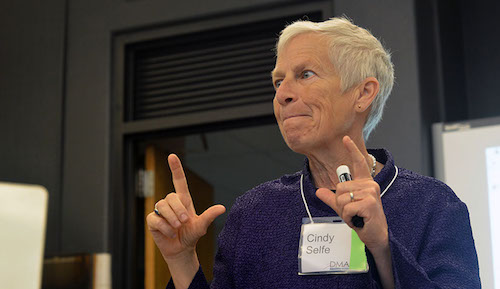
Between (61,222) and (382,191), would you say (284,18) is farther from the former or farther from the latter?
(382,191)

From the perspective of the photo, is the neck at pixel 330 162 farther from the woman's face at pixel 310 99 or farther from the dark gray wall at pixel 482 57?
the dark gray wall at pixel 482 57

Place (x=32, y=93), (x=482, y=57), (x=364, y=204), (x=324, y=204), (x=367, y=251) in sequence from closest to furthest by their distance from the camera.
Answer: (x=364, y=204) < (x=367, y=251) < (x=324, y=204) < (x=482, y=57) < (x=32, y=93)

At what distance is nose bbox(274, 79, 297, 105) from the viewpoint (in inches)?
61.8

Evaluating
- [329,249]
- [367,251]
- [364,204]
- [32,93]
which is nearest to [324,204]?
[329,249]

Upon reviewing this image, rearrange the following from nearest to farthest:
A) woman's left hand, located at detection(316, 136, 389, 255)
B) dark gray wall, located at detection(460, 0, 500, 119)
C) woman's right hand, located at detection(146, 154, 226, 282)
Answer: woman's left hand, located at detection(316, 136, 389, 255)
woman's right hand, located at detection(146, 154, 226, 282)
dark gray wall, located at detection(460, 0, 500, 119)

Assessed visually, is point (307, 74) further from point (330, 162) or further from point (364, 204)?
point (364, 204)

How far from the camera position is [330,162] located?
A: 159cm

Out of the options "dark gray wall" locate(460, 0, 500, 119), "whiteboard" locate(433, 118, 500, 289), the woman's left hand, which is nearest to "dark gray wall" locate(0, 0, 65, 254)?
"whiteboard" locate(433, 118, 500, 289)

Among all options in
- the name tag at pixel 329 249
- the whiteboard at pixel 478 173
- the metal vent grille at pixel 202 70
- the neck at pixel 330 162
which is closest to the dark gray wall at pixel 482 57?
the whiteboard at pixel 478 173

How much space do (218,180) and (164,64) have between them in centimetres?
70

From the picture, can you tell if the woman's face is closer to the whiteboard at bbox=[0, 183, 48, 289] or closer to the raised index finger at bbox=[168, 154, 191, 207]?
the raised index finger at bbox=[168, 154, 191, 207]

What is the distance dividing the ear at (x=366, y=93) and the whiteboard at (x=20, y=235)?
0.72 metres

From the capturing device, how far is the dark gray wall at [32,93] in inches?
147

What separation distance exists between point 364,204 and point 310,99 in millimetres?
408
